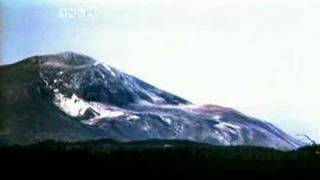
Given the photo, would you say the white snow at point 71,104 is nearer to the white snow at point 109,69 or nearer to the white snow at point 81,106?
the white snow at point 81,106

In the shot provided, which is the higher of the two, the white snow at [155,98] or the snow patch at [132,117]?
the white snow at [155,98]

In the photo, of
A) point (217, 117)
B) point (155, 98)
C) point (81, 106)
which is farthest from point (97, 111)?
point (217, 117)

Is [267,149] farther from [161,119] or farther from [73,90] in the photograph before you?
[73,90]

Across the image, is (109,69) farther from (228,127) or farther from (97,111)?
(228,127)

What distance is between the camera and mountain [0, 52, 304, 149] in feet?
15.3

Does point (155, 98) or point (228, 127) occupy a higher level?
point (155, 98)

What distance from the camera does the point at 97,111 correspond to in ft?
15.6

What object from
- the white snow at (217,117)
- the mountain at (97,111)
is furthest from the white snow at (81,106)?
the white snow at (217,117)

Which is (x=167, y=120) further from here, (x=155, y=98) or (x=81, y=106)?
(x=81, y=106)

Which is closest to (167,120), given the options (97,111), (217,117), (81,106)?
(217,117)

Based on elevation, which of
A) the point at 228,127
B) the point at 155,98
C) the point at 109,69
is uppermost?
the point at 109,69

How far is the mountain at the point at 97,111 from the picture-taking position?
184 inches

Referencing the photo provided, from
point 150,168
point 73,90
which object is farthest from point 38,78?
point 150,168

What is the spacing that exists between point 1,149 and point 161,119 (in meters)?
1.03
